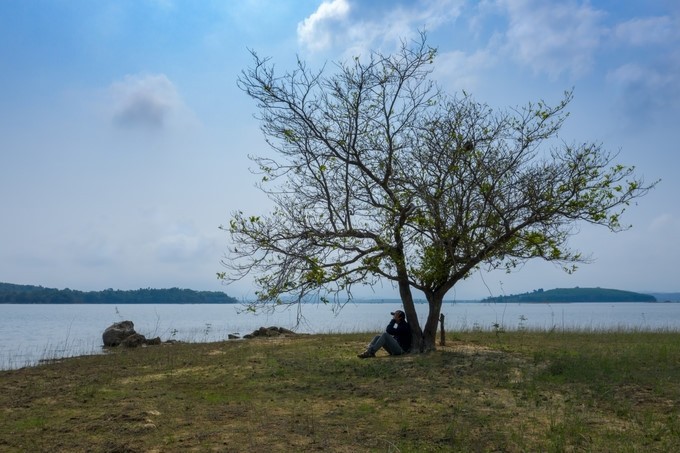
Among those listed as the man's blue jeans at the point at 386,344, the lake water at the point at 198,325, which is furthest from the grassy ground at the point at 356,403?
the lake water at the point at 198,325

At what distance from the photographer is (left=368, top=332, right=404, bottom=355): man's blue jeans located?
16.4 metres

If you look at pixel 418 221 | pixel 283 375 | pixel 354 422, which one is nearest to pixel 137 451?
pixel 354 422

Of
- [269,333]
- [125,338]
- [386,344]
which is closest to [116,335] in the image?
[125,338]

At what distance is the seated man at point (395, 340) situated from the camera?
53.9 feet

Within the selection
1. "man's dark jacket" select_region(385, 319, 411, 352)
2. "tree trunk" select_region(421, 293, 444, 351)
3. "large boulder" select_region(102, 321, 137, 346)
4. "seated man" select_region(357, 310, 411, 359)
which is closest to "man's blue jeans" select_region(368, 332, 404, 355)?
"seated man" select_region(357, 310, 411, 359)

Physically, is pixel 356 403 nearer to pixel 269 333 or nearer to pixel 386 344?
pixel 386 344

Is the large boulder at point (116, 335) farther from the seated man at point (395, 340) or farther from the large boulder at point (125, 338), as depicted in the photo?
the seated man at point (395, 340)

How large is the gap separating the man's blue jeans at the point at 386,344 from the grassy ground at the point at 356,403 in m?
0.37

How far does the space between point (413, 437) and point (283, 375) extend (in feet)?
19.6

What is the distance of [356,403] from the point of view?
10.6m

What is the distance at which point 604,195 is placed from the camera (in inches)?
624

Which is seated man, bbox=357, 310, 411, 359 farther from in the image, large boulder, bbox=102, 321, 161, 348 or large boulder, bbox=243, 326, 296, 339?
large boulder, bbox=102, 321, 161, 348

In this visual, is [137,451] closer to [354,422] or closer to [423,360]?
[354,422]

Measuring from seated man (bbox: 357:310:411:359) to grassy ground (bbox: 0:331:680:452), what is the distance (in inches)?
15.7
